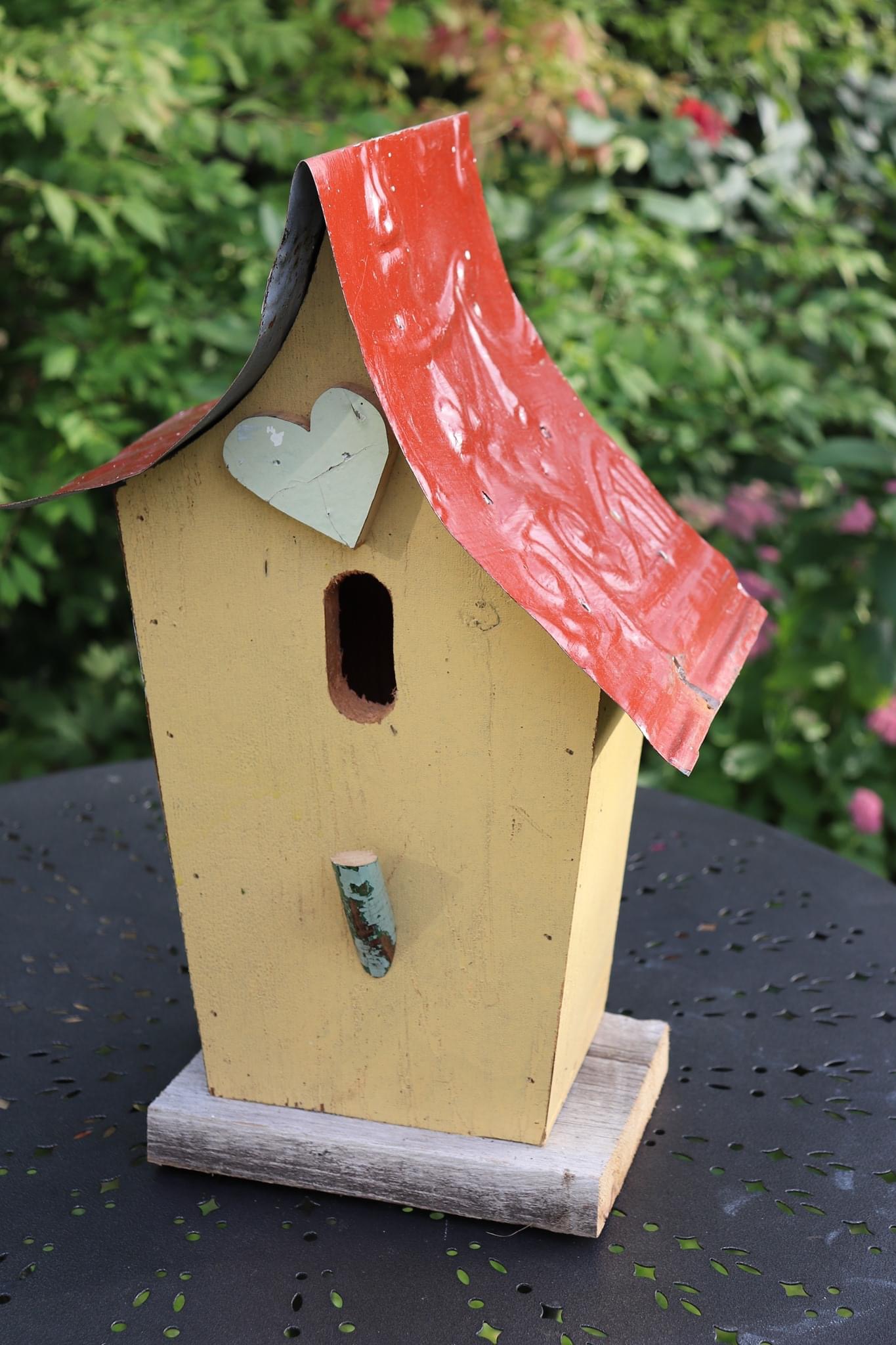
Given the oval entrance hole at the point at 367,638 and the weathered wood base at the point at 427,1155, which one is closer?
the weathered wood base at the point at 427,1155

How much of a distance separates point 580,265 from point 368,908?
159cm

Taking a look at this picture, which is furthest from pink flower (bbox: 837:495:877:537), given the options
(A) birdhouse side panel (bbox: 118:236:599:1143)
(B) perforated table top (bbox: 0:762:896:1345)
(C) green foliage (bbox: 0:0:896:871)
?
(A) birdhouse side panel (bbox: 118:236:599:1143)

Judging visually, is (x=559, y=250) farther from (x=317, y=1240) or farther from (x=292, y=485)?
(x=317, y=1240)

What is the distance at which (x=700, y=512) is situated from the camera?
242 centimetres

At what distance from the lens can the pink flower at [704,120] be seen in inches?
96.9

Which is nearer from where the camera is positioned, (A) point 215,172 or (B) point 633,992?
(B) point 633,992

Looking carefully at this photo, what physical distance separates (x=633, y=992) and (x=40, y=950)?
2.06 feet

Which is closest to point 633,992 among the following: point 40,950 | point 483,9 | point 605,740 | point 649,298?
point 605,740

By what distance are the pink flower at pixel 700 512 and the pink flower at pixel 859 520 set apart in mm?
336

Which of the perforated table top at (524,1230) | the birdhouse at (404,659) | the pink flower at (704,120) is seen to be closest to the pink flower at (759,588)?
the perforated table top at (524,1230)

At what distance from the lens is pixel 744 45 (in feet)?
8.73

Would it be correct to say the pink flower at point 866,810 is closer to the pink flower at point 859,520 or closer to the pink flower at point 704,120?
the pink flower at point 859,520

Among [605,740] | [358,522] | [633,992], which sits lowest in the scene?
[633,992]

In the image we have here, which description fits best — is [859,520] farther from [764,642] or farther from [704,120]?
[704,120]
